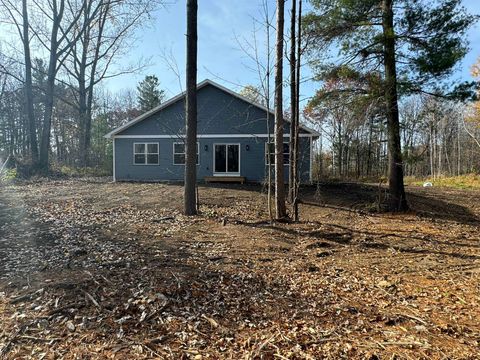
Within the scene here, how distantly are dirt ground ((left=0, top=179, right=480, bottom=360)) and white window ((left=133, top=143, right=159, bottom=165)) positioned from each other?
29.5ft

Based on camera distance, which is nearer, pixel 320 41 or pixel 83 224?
pixel 83 224

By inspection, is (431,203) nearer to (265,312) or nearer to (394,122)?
(394,122)

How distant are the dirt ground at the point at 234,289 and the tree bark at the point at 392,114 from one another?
163cm

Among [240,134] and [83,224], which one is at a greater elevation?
[240,134]

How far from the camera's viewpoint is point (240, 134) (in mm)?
16000

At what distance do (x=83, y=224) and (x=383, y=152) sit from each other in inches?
1143

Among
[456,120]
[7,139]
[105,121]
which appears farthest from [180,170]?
[456,120]

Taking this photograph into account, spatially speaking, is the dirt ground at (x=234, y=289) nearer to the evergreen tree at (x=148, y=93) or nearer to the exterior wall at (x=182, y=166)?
the exterior wall at (x=182, y=166)

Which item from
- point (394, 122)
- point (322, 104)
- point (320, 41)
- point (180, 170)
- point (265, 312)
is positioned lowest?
point (265, 312)

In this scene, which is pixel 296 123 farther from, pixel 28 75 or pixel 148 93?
pixel 148 93

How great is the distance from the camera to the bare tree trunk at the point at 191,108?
8.12 meters

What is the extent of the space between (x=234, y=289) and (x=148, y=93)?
3263 centimetres

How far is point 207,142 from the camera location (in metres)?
16.2

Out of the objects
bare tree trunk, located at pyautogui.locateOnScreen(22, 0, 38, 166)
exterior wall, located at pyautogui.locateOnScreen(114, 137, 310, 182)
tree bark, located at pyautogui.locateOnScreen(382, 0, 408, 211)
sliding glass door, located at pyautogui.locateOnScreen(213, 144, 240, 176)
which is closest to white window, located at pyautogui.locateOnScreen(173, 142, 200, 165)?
exterior wall, located at pyautogui.locateOnScreen(114, 137, 310, 182)
